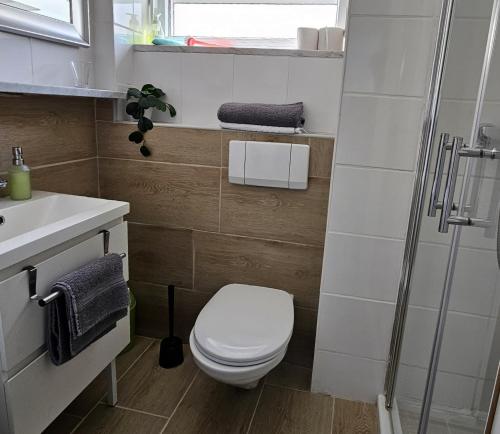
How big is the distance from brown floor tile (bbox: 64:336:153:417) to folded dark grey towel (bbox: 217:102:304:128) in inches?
45.5

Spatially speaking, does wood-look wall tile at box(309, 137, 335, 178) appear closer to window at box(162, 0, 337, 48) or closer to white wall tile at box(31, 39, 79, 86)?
window at box(162, 0, 337, 48)

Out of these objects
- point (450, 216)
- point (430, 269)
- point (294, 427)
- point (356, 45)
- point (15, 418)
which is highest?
point (356, 45)

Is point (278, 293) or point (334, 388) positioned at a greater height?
point (278, 293)

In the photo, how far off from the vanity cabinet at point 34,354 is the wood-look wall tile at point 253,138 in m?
0.63

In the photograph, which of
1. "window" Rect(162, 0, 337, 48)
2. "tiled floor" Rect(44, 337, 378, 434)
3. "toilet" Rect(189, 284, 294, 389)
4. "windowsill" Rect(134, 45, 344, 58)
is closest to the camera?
"toilet" Rect(189, 284, 294, 389)

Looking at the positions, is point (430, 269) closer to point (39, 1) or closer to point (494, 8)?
point (494, 8)

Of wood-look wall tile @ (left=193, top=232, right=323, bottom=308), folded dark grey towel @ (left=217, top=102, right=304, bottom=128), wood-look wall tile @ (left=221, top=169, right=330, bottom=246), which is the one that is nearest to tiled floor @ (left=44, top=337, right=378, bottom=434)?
wood-look wall tile @ (left=193, top=232, right=323, bottom=308)

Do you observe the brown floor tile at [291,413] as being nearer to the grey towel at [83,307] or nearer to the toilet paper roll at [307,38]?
the grey towel at [83,307]

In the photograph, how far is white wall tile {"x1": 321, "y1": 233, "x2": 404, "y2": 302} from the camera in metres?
1.63

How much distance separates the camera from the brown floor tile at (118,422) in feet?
5.19

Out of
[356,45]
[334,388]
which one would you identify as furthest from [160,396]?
[356,45]

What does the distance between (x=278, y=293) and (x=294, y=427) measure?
0.51 m

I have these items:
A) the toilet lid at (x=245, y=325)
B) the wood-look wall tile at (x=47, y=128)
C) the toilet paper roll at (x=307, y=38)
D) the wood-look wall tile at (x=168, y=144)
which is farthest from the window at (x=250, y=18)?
the toilet lid at (x=245, y=325)

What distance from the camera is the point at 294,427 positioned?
5.41 feet
